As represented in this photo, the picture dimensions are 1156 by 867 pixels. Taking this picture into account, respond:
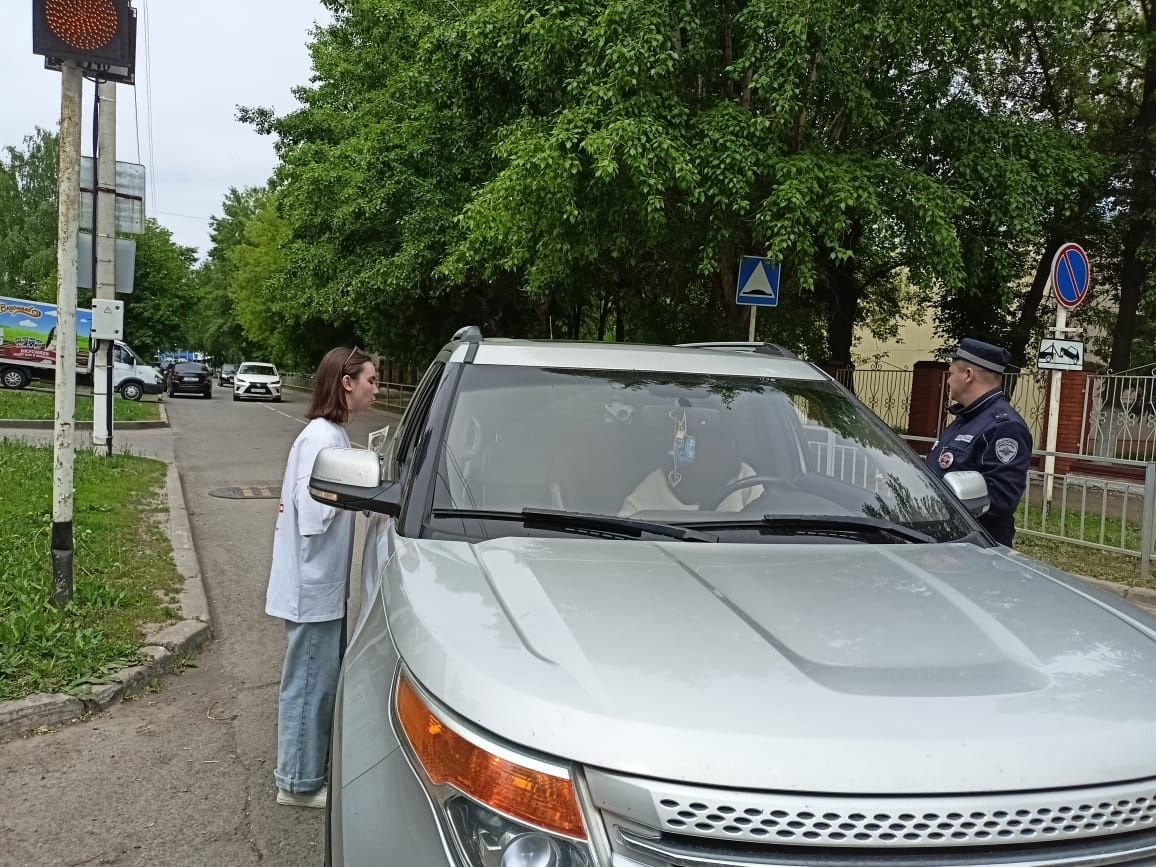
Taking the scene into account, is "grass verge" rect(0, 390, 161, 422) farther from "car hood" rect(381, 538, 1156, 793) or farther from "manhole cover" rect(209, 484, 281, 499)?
"car hood" rect(381, 538, 1156, 793)

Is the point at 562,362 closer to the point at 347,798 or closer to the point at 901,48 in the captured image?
the point at 347,798

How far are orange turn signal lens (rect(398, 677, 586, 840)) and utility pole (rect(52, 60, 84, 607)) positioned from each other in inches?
174

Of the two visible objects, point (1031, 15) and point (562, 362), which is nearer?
point (562, 362)

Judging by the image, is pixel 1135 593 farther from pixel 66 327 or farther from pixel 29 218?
pixel 29 218

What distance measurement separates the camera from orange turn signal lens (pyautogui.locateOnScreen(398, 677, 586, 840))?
1460 mm

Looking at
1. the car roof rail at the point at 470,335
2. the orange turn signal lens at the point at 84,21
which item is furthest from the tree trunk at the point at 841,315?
the car roof rail at the point at 470,335

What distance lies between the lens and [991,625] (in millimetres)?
1951

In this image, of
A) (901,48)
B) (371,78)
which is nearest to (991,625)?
(901,48)

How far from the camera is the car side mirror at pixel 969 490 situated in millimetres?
3129

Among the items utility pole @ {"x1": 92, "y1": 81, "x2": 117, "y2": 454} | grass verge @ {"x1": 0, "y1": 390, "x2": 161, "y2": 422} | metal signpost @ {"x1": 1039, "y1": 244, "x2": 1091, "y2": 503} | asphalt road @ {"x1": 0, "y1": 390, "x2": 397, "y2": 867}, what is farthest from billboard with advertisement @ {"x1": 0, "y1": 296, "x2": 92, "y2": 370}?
metal signpost @ {"x1": 1039, "y1": 244, "x2": 1091, "y2": 503}

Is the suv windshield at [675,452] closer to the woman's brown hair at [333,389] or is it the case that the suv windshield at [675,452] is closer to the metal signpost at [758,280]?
the woman's brown hair at [333,389]

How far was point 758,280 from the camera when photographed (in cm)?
887

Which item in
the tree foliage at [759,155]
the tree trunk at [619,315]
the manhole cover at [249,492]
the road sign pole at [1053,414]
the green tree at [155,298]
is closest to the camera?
the road sign pole at [1053,414]

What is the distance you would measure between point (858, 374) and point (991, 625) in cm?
1426
